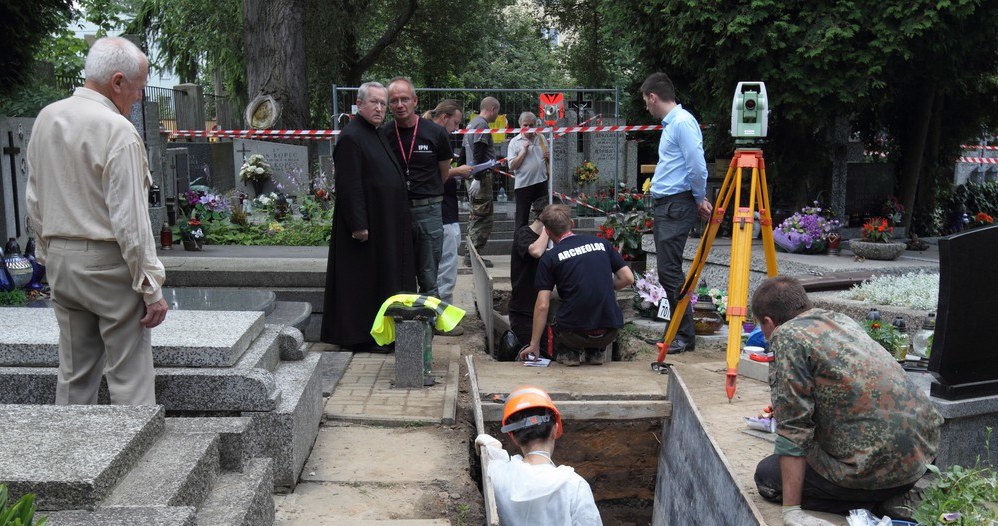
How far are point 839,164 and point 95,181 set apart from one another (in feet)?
34.7

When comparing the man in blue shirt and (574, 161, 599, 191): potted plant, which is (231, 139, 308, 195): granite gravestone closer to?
(574, 161, 599, 191): potted plant

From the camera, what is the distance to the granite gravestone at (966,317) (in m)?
4.81

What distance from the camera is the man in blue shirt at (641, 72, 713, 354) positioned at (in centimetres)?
693

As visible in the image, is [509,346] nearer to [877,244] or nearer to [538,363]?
[538,363]

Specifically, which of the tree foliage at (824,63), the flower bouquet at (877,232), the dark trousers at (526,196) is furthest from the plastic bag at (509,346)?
the tree foliage at (824,63)

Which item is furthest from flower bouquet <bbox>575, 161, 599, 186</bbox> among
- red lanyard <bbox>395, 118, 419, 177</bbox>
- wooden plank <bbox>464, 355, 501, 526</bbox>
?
wooden plank <bbox>464, 355, 501, 526</bbox>

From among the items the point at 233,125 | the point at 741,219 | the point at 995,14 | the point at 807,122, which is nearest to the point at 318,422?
the point at 741,219

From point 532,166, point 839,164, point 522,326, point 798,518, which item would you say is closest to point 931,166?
point 839,164

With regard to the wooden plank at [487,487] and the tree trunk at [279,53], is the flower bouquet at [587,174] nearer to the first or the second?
the tree trunk at [279,53]

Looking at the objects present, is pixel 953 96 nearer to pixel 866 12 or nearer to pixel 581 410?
pixel 866 12

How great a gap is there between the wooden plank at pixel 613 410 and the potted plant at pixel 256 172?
9.89 metres

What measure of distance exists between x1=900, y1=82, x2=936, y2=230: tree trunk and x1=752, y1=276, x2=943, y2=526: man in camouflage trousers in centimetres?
939

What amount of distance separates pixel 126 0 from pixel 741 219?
39.5 m

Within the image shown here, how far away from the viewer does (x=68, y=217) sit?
3791mm
